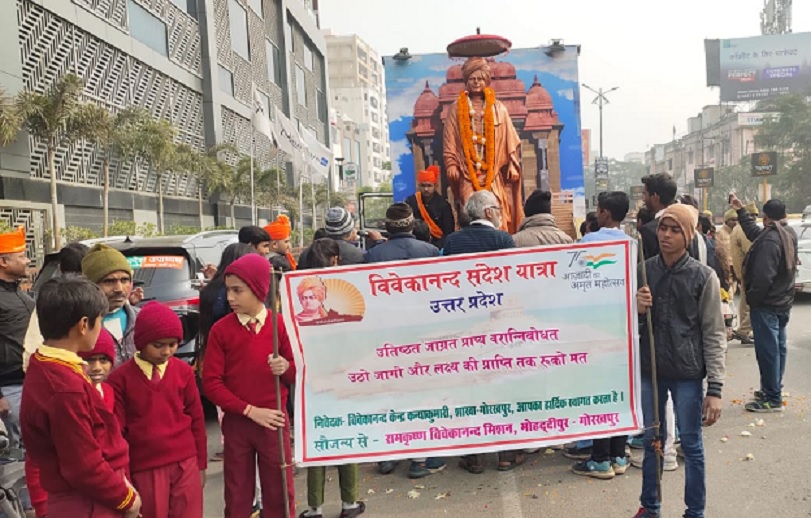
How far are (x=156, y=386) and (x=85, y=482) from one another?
2.17ft

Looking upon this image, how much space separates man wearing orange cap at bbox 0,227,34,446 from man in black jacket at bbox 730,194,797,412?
19.1 ft

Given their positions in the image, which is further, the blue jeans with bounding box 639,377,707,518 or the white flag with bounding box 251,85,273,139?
the white flag with bounding box 251,85,273,139

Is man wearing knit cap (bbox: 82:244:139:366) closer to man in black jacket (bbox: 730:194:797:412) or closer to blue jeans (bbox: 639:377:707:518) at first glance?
blue jeans (bbox: 639:377:707:518)

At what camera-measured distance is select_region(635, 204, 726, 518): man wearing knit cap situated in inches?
137

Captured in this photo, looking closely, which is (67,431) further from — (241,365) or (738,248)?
(738,248)

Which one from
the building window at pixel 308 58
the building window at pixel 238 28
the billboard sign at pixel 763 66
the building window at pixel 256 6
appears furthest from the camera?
the billboard sign at pixel 763 66

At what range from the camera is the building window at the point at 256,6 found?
3969cm

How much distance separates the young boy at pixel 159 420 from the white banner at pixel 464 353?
0.56m

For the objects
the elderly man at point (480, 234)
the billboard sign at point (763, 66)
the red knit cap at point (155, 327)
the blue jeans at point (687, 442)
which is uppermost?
the billboard sign at point (763, 66)

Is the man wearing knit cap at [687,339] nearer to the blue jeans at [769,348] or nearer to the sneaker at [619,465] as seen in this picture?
the sneaker at [619,465]

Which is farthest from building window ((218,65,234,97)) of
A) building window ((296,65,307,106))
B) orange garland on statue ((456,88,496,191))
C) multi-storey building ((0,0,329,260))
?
orange garland on statue ((456,88,496,191))

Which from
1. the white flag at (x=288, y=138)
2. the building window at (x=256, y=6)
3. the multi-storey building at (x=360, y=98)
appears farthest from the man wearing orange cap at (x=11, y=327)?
the multi-storey building at (x=360, y=98)

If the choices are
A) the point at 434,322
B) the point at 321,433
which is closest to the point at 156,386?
the point at 321,433

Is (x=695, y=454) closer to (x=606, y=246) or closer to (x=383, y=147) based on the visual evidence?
(x=606, y=246)
